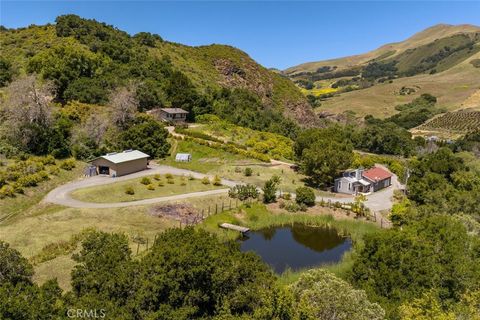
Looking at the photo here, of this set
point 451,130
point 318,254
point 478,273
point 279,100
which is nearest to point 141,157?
point 318,254

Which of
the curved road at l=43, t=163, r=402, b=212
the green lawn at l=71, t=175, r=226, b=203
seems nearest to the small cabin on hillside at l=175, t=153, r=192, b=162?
the curved road at l=43, t=163, r=402, b=212

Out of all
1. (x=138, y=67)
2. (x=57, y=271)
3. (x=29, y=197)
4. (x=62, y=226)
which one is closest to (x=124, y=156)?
(x=29, y=197)

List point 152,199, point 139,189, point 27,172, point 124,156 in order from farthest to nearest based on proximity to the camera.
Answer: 1. point 124,156
2. point 139,189
3. point 27,172
4. point 152,199

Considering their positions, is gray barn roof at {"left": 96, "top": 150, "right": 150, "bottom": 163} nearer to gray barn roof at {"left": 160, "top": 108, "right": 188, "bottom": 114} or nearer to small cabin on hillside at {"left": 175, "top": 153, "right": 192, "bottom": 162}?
small cabin on hillside at {"left": 175, "top": 153, "right": 192, "bottom": 162}

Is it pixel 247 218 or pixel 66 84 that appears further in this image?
pixel 66 84

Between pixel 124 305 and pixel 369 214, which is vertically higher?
pixel 124 305

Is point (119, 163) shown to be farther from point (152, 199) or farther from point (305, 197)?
point (305, 197)

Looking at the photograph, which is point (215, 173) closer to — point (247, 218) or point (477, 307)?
point (247, 218)
